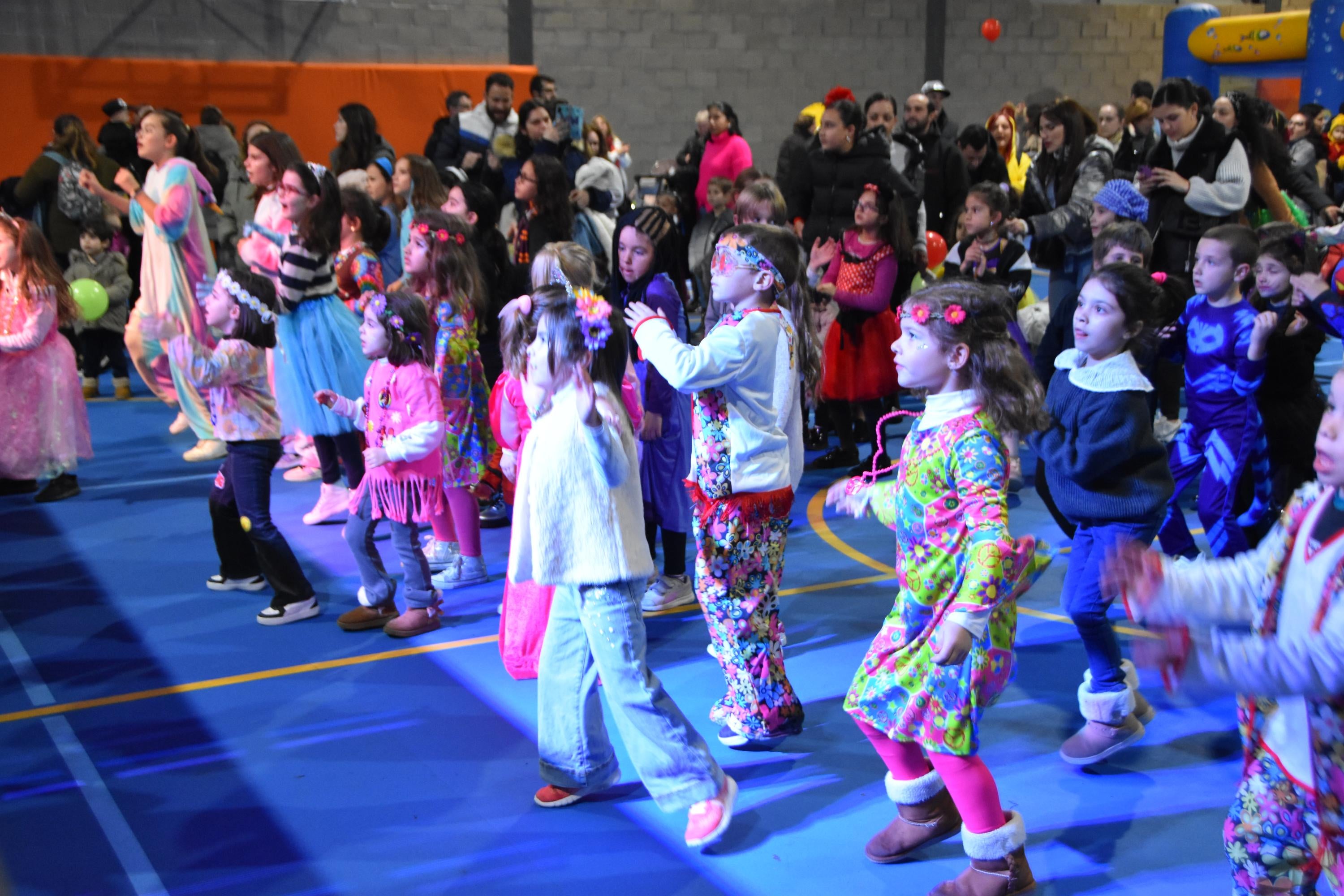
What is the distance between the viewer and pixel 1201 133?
644cm

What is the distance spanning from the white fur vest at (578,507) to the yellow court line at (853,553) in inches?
58.8

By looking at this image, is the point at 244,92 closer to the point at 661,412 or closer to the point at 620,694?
the point at 661,412

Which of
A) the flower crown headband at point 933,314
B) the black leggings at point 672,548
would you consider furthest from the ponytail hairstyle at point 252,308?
the flower crown headband at point 933,314

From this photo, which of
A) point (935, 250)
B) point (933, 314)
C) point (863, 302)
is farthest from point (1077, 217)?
point (933, 314)

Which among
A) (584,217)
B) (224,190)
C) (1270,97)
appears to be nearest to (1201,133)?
(584,217)

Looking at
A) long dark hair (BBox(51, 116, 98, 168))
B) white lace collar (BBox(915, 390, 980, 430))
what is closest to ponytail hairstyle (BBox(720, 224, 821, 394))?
white lace collar (BBox(915, 390, 980, 430))

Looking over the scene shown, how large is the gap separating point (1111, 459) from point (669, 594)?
83.7 inches

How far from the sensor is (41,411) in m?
6.49

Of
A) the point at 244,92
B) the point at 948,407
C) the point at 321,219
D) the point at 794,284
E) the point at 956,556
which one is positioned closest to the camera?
the point at 956,556

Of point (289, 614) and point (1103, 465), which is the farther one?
point (289, 614)

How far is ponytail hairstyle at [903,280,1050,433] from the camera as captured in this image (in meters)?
2.87

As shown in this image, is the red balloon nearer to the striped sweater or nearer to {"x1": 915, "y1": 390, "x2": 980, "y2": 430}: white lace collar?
the striped sweater

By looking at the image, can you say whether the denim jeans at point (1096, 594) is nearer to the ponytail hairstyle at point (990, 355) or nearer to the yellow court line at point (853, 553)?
the ponytail hairstyle at point (990, 355)

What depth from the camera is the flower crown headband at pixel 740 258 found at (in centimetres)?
360
